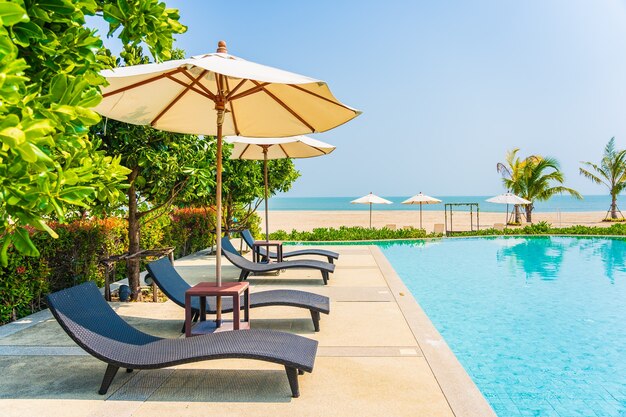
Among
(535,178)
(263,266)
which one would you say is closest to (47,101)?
(263,266)

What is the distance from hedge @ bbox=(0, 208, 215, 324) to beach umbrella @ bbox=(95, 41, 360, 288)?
2531 millimetres

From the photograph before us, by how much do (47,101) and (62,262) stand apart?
6.36 metres

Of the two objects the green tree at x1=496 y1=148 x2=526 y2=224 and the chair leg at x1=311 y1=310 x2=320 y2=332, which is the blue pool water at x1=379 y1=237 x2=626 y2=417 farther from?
the green tree at x1=496 y1=148 x2=526 y2=224

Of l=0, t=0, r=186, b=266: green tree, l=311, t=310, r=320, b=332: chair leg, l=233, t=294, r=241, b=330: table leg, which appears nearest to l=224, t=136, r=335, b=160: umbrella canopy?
l=311, t=310, r=320, b=332: chair leg

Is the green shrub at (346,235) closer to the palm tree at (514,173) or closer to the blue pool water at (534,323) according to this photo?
the blue pool water at (534,323)

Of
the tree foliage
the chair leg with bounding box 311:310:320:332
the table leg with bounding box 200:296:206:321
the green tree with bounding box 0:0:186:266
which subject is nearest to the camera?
the green tree with bounding box 0:0:186:266

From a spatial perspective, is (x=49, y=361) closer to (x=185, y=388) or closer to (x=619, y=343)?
(x=185, y=388)

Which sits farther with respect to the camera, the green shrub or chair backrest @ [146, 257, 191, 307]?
the green shrub

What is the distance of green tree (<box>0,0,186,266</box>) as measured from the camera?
53.6 inches

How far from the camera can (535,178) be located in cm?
2970

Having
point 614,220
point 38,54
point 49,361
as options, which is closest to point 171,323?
point 49,361

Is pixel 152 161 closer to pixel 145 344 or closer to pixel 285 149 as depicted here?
pixel 145 344

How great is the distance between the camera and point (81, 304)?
4.21 meters

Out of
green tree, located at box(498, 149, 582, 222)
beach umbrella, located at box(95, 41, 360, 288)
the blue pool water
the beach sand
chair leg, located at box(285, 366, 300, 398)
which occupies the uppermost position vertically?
green tree, located at box(498, 149, 582, 222)
